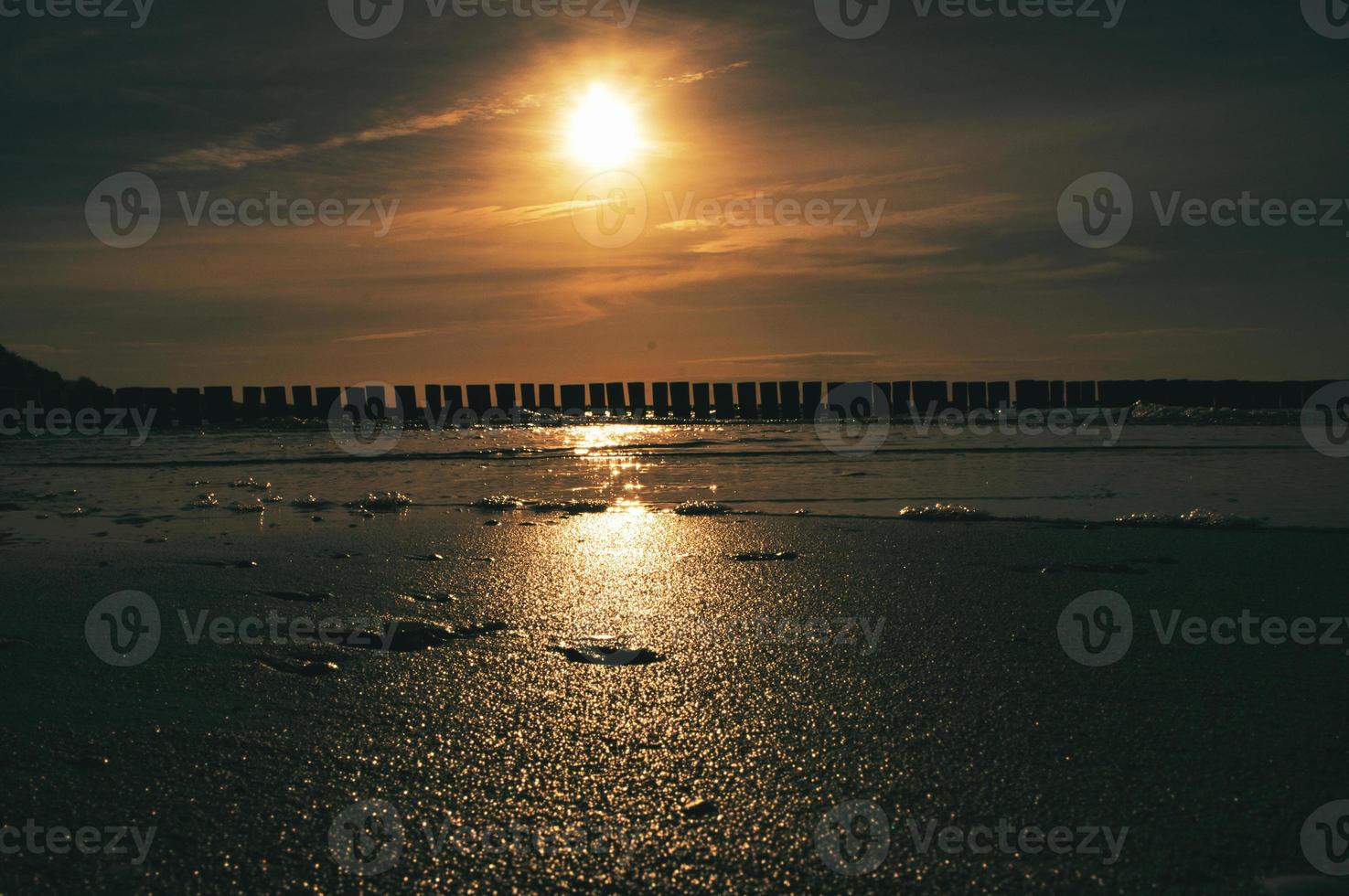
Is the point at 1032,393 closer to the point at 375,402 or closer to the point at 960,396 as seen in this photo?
the point at 960,396

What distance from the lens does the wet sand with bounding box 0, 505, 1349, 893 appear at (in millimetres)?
1897

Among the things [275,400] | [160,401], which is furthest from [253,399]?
[160,401]

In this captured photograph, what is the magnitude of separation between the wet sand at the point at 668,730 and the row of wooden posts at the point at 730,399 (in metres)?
22.8

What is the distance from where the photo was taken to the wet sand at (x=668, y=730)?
190 centimetres

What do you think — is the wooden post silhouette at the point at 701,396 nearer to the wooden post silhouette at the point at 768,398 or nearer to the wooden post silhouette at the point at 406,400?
the wooden post silhouette at the point at 768,398

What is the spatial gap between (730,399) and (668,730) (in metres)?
28.8

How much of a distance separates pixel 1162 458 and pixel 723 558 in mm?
7242

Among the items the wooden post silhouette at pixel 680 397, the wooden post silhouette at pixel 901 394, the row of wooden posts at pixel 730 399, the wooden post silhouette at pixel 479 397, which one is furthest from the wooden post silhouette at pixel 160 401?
the wooden post silhouette at pixel 901 394

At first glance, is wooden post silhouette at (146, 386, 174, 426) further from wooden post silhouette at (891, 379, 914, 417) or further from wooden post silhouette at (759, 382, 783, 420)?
wooden post silhouette at (891, 379, 914, 417)

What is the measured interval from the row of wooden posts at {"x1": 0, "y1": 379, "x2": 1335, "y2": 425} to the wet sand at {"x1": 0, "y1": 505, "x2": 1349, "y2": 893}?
22823mm

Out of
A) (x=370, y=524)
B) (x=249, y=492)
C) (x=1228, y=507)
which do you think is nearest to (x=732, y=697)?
(x=370, y=524)

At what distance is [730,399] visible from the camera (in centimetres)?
3127

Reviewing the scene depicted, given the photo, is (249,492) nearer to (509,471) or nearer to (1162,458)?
(509,471)

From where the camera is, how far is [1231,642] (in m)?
3.31
